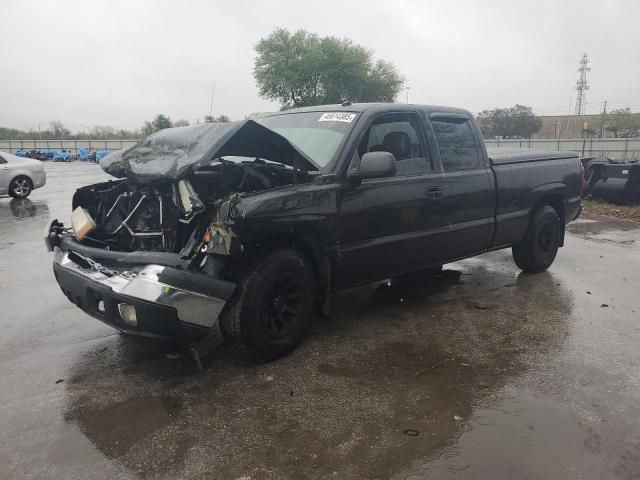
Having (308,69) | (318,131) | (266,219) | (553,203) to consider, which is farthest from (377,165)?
(308,69)

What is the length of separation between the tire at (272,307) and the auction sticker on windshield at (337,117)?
1291 mm

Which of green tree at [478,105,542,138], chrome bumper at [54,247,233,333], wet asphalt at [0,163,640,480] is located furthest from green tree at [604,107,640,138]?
chrome bumper at [54,247,233,333]

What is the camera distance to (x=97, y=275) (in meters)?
3.47

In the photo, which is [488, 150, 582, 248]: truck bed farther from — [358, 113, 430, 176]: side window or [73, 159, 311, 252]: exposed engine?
[73, 159, 311, 252]: exposed engine

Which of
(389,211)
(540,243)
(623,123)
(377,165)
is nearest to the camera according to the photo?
(377,165)

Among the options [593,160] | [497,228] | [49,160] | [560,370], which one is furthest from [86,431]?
[49,160]

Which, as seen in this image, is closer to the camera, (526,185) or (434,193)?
(434,193)

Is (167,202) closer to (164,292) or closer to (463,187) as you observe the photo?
(164,292)

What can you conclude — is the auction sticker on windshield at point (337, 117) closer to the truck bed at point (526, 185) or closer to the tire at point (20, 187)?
the truck bed at point (526, 185)

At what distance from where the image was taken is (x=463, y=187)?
197 inches

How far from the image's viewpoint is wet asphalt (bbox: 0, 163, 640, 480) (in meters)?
2.64

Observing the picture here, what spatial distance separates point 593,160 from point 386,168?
10.9m

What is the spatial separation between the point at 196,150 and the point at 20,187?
1310 centimetres

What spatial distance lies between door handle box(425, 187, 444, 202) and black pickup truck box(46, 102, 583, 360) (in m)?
0.02
